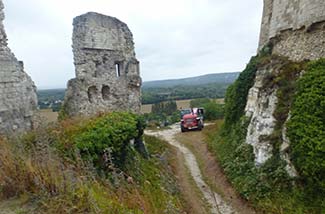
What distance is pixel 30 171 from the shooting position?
408 centimetres

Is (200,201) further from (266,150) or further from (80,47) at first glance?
(80,47)

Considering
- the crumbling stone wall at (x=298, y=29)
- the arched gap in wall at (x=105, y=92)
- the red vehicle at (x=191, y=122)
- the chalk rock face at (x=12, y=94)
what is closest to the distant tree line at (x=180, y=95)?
the red vehicle at (x=191, y=122)

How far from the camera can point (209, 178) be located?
36.4ft

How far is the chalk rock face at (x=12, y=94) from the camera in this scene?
8.82 m

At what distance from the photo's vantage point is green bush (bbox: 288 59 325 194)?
24.4ft

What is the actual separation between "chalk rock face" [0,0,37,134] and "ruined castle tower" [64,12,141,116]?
10.1 feet

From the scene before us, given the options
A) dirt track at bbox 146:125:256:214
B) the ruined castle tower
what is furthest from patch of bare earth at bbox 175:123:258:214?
the ruined castle tower

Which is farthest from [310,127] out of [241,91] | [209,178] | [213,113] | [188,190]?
[213,113]

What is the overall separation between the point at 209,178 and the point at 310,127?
432cm

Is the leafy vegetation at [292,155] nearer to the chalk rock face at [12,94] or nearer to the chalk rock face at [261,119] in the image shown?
the chalk rock face at [261,119]

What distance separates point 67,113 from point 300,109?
8772 mm

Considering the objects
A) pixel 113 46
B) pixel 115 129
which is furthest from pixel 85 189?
pixel 113 46

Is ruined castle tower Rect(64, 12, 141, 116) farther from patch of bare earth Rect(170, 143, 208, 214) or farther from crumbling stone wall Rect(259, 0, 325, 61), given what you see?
crumbling stone wall Rect(259, 0, 325, 61)

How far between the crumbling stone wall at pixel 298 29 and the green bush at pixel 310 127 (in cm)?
206
